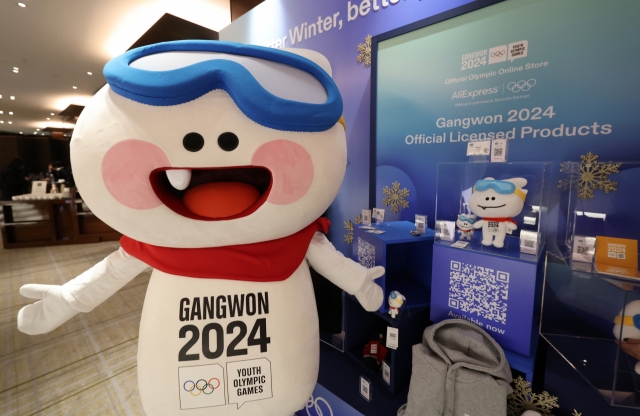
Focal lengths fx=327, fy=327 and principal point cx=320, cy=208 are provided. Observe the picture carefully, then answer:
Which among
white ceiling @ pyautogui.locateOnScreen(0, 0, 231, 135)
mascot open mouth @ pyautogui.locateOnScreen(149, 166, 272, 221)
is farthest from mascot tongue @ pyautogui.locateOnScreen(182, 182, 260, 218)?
white ceiling @ pyautogui.locateOnScreen(0, 0, 231, 135)

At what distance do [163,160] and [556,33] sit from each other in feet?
4.59

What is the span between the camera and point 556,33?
119cm

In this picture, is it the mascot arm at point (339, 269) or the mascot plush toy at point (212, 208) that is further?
the mascot arm at point (339, 269)

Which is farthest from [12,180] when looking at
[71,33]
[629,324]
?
[629,324]

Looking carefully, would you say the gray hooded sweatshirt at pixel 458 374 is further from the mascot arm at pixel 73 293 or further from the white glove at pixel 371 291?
the mascot arm at pixel 73 293

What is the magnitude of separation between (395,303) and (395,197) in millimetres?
669

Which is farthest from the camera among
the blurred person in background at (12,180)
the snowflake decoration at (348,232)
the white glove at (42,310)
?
the blurred person in background at (12,180)

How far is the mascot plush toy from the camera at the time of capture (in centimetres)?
74

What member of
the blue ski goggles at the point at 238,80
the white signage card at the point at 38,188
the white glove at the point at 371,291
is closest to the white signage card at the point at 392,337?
the white glove at the point at 371,291

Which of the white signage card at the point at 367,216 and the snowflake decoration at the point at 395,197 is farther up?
the snowflake decoration at the point at 395,197

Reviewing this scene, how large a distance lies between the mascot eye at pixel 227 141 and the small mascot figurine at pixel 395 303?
2.87ft

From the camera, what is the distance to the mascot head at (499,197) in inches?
43.3

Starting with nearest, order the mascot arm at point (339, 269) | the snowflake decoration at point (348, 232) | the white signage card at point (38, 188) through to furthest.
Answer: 1. the mascot arm at point (339, 269)
2. the snowflake decoration at point (348, 232)
3. the white signage card at point (38, 188)

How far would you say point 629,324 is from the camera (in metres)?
0.91
